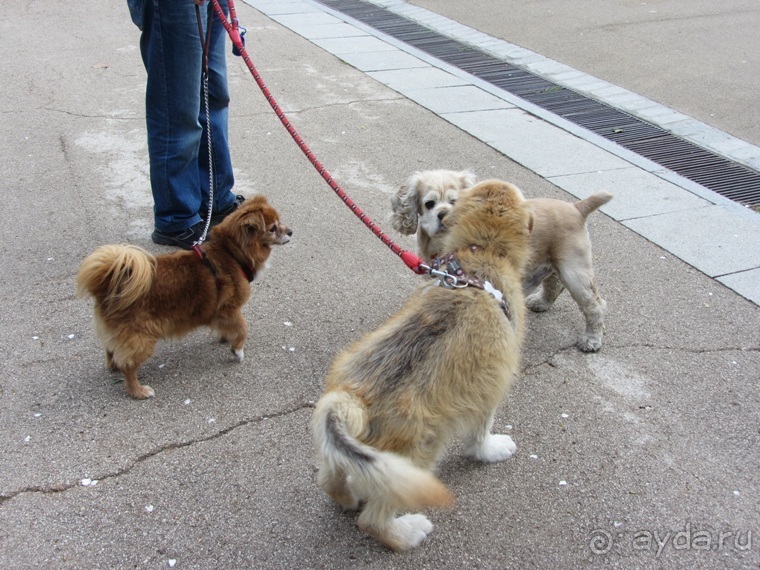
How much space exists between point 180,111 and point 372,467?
302 centimetres

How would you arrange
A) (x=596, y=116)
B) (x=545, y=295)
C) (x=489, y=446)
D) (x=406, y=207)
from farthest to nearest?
(x=596, y=116), (x=545, y=295), (x=406, y=207), (x=489, y=446)

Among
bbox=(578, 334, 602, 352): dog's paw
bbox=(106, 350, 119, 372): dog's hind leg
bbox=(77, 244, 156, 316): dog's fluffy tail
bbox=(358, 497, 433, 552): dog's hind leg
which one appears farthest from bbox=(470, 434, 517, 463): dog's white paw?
bbox=(106, 350, 119, 372): dog's hind leg

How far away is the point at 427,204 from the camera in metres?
3.88

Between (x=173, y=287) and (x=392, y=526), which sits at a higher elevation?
(x=173, y=287)

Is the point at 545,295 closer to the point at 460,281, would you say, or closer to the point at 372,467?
the point at 460,281

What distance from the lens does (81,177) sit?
5.75 metres

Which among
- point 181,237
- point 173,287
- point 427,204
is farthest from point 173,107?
point 427,204

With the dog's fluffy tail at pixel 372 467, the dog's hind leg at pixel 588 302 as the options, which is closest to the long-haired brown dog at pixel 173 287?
the dog's fluffy tail at pixel 372 467

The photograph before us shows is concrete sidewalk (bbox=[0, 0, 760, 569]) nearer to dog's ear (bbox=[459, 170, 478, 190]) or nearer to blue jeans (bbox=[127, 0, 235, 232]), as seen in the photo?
blue jeans (bbox=[127, 0, 235, 232])

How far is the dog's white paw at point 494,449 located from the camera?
305 cm

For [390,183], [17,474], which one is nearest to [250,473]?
[17,474]

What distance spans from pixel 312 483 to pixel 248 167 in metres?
3.75

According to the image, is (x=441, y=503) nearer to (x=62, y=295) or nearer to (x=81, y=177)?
(x=62, y=295)

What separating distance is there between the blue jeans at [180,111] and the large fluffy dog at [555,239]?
154 cm
